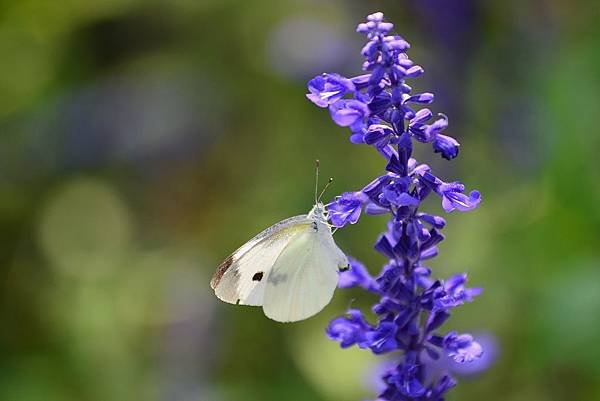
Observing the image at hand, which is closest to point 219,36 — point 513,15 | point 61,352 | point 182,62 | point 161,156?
point 182,62

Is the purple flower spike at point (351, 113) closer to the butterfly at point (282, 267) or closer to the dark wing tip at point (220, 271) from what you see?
the butterfly at point (282, 267)

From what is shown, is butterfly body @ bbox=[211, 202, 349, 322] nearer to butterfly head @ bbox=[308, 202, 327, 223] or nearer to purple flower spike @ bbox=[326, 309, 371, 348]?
butterfly head @ bbox=[308, 202, 327, 223]

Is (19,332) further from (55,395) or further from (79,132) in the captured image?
(79,132)

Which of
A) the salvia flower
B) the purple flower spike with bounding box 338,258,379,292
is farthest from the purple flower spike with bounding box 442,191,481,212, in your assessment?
the purple flower spike with bounding box 338,258,379,292

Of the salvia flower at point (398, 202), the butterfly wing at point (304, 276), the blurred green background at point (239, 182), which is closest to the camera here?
the salvia flower at point (398, 202)

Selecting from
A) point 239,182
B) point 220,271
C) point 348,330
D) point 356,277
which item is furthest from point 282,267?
point 239,182

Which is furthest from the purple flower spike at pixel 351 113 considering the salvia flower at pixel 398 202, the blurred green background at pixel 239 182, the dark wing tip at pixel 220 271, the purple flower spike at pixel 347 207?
the blurred green background at pixel 239 182
